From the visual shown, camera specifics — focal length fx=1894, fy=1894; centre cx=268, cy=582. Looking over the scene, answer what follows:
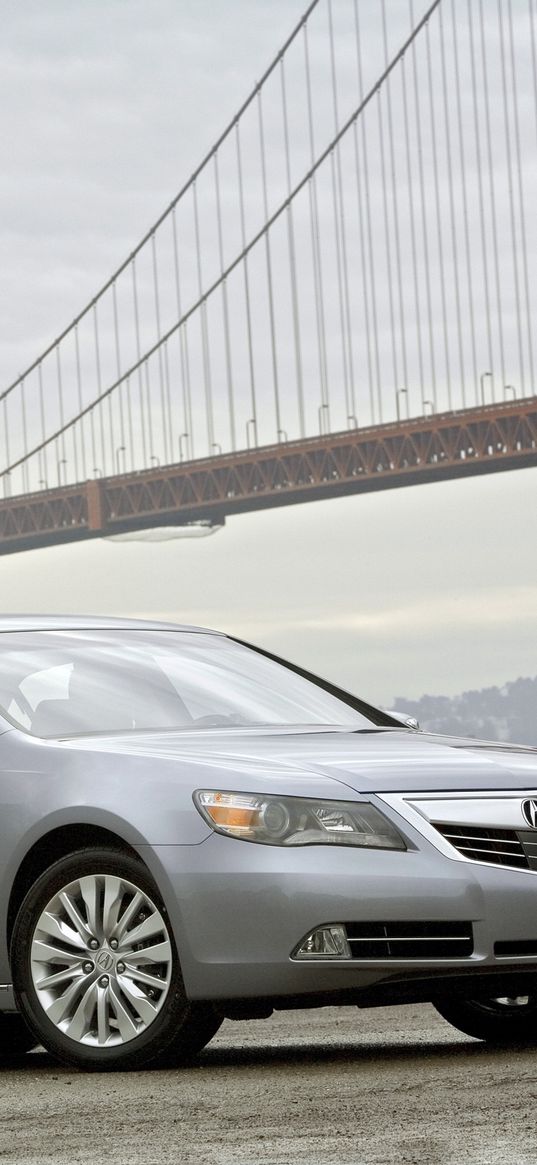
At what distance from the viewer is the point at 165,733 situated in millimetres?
5391

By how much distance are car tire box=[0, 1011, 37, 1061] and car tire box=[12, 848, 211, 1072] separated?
0.57m

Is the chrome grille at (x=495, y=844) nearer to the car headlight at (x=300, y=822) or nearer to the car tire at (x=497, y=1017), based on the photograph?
the car headlight at (x=300, y=822)

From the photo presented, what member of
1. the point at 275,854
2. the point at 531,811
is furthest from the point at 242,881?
the point at 531,811

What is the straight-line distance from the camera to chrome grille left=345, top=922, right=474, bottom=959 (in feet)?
15.7

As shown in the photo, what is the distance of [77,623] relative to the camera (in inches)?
245

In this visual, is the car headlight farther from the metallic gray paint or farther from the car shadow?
the car shadow

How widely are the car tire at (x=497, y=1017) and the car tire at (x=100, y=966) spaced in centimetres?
111

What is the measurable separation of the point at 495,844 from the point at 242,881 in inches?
26.2

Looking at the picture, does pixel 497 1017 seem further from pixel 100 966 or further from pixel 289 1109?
pixel 289 1109

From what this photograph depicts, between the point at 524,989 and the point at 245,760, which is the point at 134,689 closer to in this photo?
the point at 245,760

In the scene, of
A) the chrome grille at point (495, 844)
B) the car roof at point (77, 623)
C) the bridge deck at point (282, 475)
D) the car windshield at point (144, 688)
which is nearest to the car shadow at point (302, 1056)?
the chrome grille at point (495, 844)

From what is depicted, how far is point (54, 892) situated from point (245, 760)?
0.64m

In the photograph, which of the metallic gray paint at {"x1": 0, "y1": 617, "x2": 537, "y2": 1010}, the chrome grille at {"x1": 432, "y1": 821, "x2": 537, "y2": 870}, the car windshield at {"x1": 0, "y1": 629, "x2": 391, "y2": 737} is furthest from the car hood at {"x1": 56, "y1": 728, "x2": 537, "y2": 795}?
the car windshield at {"x1": 0, "y1": 629, "x2": 391, "y2": 737}

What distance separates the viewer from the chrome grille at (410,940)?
477 cm
